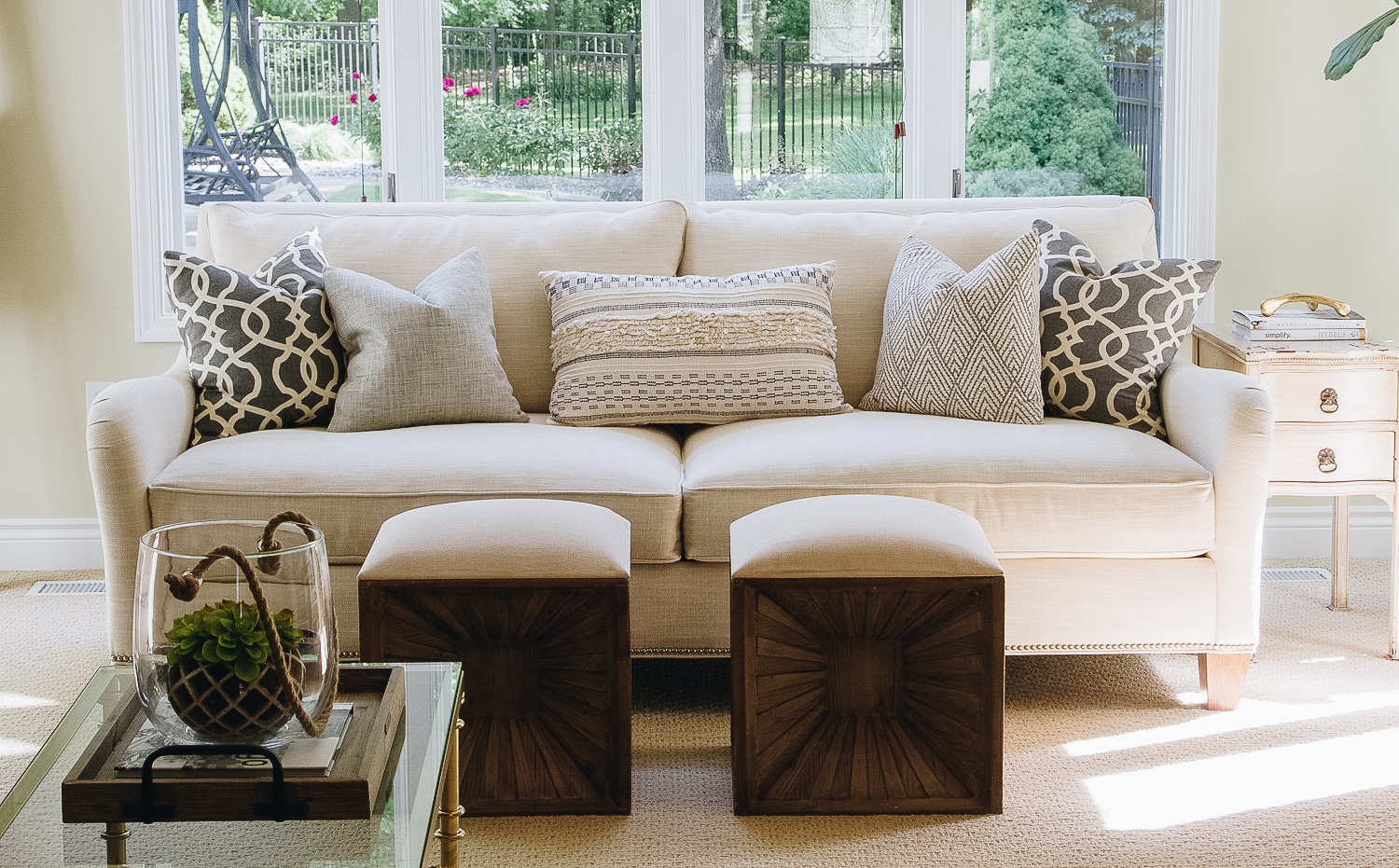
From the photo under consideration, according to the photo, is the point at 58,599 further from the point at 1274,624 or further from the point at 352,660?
the point at 1274,624

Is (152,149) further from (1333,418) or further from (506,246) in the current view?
(1333,418)

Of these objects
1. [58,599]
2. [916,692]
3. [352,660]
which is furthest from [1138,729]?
[58,599]

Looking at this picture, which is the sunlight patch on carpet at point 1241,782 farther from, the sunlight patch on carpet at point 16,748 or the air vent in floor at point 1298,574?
the sunlight patch on carpet at point 16,748

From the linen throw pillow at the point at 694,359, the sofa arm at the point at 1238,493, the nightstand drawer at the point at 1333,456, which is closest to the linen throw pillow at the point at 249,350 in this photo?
the linen throw pillow at the point at 694,359

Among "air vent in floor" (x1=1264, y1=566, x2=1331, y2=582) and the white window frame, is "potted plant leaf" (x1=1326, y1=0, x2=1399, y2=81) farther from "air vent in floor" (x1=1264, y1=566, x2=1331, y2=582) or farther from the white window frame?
"air vent in floor" (x1=1264, y1=566, x2=1331, y2=582)

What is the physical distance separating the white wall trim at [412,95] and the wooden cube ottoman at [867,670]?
2025mm

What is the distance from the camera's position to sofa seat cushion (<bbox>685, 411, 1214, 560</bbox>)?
7.89ft

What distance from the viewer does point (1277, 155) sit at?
11.6ft

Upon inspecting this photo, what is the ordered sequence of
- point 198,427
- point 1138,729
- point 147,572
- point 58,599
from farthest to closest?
point 58,599, point 198,427, point 1138,729, point 147,572

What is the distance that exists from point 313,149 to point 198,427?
48.3 inches

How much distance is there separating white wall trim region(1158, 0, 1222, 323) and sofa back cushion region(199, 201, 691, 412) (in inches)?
56.7

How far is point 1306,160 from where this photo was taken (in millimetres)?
3545

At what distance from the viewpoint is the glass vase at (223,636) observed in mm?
1270

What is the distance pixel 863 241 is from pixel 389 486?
1.29 meters
